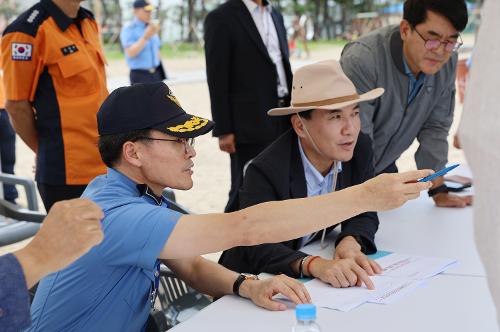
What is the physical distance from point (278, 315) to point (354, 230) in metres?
0.65

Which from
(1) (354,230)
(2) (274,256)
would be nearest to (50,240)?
(2) (274,256)

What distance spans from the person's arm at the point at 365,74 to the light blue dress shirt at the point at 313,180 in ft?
1.56

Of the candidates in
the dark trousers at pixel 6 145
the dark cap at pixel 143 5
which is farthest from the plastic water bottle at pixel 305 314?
the dark cap at pixel 143 5

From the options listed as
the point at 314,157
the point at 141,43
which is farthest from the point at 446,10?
the point at 141,43

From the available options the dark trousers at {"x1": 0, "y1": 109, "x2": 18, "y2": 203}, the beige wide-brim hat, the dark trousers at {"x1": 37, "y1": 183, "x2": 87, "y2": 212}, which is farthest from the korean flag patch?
the dark trousers at {"x1": 0, "y1": 109, "x2": 18, "y2": 203}

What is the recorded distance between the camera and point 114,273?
1770 millimetres

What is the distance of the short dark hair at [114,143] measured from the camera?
1.85 m

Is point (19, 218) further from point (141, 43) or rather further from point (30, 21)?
point (141, 43)

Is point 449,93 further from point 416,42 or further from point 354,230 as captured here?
point 354,230

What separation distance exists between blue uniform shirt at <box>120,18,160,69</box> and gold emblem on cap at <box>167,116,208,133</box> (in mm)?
5982

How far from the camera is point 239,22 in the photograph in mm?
4031

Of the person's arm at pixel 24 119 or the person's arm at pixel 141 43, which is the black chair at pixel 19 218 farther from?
the person's arm at pixel 141 43

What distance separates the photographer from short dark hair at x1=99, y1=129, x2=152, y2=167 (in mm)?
1848

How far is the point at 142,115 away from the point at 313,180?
2.70 ft
